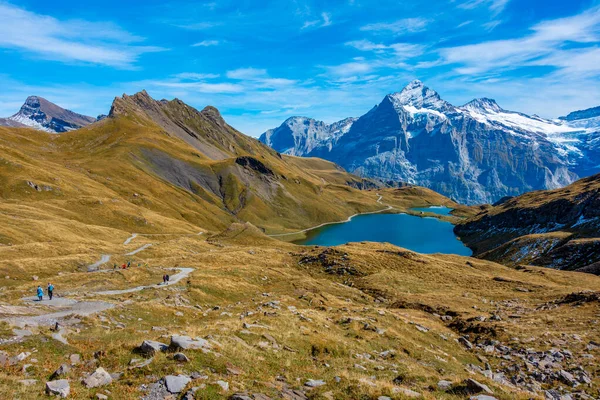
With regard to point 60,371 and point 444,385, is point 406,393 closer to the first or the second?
point 444,385

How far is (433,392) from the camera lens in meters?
17.9

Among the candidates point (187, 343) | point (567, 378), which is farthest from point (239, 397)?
point (567, 378)

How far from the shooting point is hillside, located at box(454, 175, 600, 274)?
344 feet

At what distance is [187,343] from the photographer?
18.0 meters

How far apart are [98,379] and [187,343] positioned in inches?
176

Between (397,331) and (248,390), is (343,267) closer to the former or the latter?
(397,331)

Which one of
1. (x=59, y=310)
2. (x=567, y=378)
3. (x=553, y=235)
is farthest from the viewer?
(x=553, y=235)

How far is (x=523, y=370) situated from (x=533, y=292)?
34.8 m

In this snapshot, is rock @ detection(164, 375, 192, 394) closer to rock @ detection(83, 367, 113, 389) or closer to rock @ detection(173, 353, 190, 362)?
rock @ detection(173, 353, 190, 362)

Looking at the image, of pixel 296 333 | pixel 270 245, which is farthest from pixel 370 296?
pixel 270 245

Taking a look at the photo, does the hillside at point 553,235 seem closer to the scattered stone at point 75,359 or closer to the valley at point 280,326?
the valley at point 280,326

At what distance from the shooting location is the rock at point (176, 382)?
14027 mm

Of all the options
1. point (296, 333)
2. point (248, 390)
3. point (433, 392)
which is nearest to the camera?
point (248, 390)

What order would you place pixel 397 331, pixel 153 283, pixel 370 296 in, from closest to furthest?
pixel 397 331, pixel 153 283, pixel 370 296
